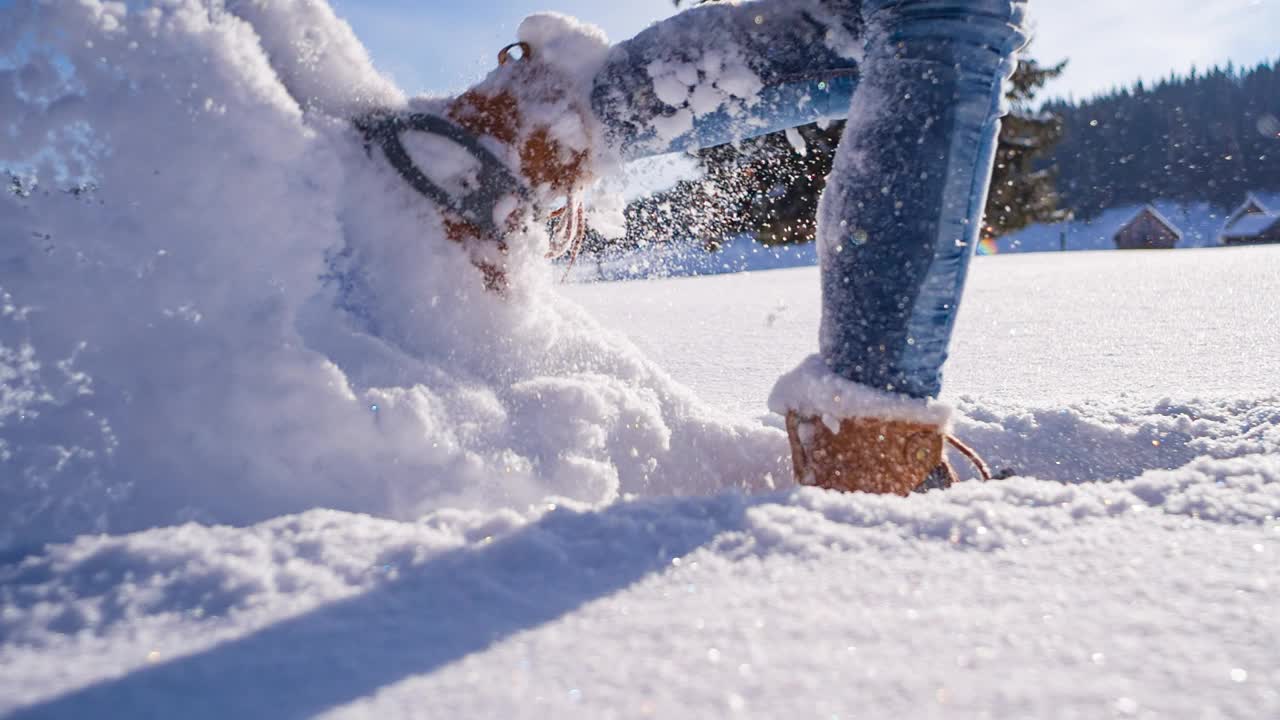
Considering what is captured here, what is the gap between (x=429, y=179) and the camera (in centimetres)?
90

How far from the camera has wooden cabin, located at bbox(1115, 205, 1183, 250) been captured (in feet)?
102

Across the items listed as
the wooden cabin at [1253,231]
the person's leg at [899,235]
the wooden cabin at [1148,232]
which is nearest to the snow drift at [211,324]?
the person's leg at [899,235]

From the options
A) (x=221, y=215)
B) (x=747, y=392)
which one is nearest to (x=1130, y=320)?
(x=747, y=392)

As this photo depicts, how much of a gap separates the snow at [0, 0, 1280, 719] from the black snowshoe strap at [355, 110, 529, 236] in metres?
0.03

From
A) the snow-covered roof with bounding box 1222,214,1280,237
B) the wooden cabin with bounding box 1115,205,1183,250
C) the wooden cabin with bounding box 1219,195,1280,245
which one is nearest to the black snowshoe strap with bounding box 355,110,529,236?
the wooden cabin with bounding box 1115,205,1183,250

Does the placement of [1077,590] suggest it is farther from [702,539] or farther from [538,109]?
[538,109]

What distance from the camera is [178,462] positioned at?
21.5 inches

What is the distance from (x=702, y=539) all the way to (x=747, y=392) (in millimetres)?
986

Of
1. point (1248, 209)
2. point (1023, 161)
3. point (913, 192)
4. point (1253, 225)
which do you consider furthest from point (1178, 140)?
point (913, 192)

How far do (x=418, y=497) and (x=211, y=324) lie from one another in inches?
9.1

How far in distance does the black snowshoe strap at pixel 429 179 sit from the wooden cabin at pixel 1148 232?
3709 cm

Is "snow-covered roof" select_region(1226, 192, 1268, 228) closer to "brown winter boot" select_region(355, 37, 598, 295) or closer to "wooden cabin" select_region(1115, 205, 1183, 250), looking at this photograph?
"wooden cabin" select_region(1115, 205, 1183, 250)

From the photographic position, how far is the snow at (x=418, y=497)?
0.99 ft

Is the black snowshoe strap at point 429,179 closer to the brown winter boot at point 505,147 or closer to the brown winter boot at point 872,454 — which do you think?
the brown winter boot at point 505,147
